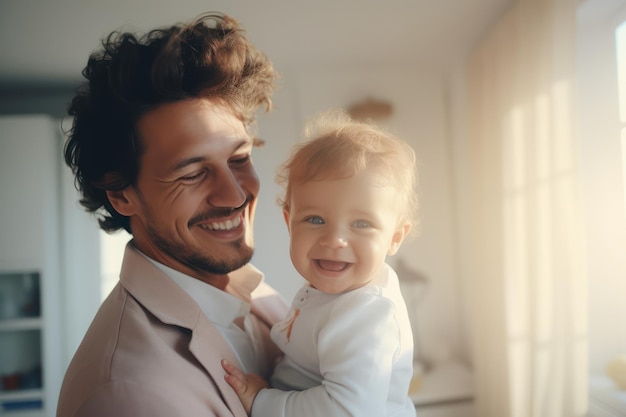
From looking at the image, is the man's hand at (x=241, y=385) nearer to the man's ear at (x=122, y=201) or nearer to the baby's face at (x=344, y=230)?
the baby's face at (x=344, y=230)

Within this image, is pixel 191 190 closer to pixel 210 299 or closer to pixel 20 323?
pixel 210 299

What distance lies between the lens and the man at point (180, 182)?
0.85 meters

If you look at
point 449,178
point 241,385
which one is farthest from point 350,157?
point 449,178

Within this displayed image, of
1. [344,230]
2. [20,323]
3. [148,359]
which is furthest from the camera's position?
[20,323]

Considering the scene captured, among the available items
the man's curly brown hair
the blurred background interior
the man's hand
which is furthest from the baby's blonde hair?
the blurred background interior

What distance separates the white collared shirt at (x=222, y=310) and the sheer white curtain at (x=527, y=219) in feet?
4.78

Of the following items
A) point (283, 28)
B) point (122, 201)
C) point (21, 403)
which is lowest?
point (21, 403)

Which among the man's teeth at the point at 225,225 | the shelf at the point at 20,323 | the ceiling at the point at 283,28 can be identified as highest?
the ceiling at the point at 283,28

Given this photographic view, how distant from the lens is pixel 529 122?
2088mm

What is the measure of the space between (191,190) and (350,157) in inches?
14.0

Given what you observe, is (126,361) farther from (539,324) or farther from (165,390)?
(539,324)

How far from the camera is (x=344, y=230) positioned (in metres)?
0.87

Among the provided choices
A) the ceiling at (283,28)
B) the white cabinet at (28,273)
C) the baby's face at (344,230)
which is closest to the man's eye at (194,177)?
the baby's face at (344,230)

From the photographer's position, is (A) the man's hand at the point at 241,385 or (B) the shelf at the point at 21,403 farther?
(B) the shelf at the point at 21,403
